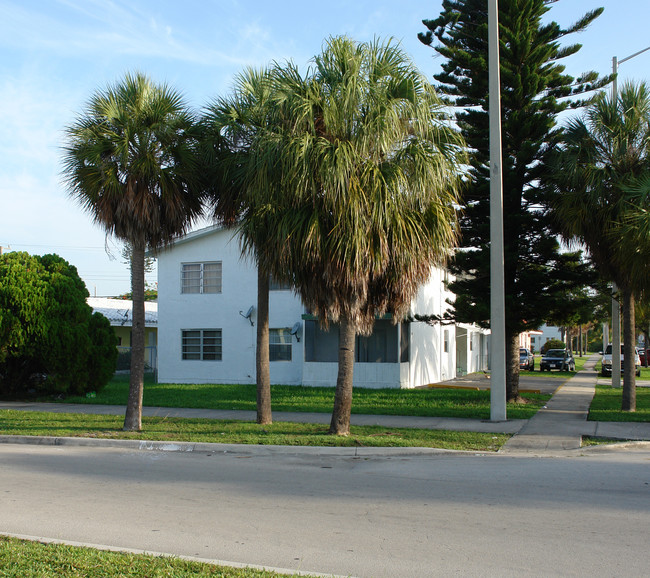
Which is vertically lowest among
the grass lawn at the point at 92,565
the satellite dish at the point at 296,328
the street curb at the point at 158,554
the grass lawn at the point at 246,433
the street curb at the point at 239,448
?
the street curb at the point at 239,448

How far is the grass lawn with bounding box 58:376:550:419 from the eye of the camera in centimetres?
1705

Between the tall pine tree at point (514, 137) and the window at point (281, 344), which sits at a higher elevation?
the tall pine tree at point (514, 137)

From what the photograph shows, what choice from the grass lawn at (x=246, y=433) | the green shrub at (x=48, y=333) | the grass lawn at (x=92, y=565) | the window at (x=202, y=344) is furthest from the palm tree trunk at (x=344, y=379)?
the window at (x=202, y=344)

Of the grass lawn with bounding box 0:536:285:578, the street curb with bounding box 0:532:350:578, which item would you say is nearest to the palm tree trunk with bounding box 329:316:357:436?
the street curb with bounding box 0:532:350:578

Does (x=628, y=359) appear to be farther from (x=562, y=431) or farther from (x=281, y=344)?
(x=281, y=344)

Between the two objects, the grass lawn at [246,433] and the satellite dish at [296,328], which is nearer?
the grass lawn at [246,433]

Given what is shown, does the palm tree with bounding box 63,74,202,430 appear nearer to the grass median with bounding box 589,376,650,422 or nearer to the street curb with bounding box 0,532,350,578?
the street curb with bounding box 0,532,350,578

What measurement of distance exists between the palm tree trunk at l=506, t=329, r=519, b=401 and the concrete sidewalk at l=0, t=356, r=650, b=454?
3.54 feet

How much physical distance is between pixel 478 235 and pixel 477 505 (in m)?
13.6

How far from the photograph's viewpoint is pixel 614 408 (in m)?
17.7

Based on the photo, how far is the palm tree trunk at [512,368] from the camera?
64.2 ft

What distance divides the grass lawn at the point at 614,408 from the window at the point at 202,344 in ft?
46.3

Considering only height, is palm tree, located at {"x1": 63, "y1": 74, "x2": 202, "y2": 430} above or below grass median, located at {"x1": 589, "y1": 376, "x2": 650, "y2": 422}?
above

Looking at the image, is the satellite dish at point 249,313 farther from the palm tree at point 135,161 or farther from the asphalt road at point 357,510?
the asphalt road at point 357,510
